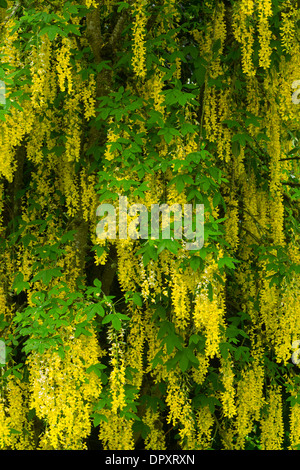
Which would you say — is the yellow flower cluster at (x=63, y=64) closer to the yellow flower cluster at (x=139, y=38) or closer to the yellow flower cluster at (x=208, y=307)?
the yellow flower cluster at (x=139, y=38)

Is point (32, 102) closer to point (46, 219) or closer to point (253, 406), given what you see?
point (46, 219)

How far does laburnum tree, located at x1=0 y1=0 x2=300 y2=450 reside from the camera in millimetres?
3746

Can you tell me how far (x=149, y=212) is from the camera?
3.85 m

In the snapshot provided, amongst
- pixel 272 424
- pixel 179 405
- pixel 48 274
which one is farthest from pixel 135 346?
pixel 272 424

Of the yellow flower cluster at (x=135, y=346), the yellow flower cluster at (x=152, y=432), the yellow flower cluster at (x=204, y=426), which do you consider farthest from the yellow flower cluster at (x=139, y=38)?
the yellow flower cluster at (x=152, y=432)

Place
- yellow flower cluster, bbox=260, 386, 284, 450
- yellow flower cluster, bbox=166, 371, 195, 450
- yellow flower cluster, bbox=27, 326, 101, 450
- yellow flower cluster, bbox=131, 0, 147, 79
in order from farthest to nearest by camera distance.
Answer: yellow flower cluster, bbox=260, 386, 284, 450
yellow flower cluster, bbox=166, 371, 195, 450
yellow flower cluster, bbox=131, 0, 147, 79
yellow flower cluster, bbox=27, 326, 101, 450

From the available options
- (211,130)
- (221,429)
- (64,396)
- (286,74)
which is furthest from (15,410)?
(286,74)

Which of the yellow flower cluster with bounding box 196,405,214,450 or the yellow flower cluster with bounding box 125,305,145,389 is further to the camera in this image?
the yellow flower cluster with bounding box 196,405,214,450

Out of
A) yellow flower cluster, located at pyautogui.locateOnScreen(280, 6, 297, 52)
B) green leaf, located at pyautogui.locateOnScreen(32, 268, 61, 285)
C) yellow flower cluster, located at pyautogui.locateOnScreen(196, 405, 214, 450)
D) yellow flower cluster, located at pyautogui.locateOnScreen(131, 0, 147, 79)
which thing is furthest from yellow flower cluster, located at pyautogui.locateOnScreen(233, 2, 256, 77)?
yellow flower cluster, located at pyautogui.locateOnScreen(196, 405, 214, 450)

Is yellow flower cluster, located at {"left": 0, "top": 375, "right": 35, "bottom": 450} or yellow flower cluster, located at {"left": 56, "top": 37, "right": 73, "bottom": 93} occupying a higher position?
yellow flower cluster, located at {"left": 56, "top": 37, "right": 73, "bottom": 93}

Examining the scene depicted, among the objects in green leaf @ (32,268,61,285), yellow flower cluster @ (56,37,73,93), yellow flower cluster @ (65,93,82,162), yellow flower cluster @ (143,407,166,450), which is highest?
yellow flower cluster @ (56,37,73,93)

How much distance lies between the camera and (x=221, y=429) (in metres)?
4.84

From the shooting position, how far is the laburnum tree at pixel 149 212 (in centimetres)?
375

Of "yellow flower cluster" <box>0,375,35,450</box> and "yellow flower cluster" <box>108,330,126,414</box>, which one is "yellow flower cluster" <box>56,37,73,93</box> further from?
"yellow flower cluster" <box>0,375,35,450</box>
